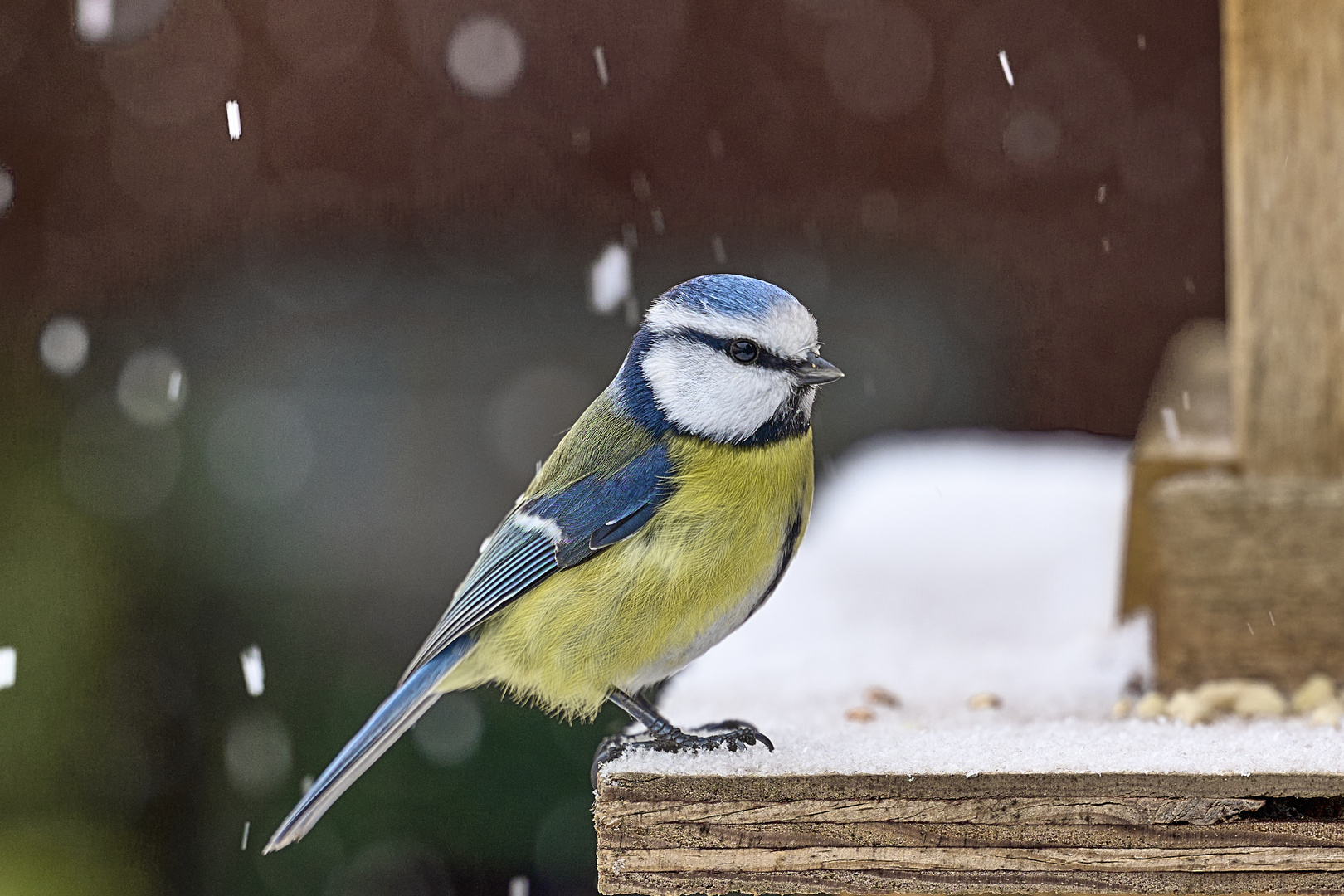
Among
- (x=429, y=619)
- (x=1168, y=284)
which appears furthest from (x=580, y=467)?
(x=1168, y=284)

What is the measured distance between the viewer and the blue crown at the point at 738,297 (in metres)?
1.28

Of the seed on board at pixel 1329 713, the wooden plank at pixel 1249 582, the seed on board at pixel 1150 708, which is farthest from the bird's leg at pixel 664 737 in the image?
the wooden plank at pixel 1249 582

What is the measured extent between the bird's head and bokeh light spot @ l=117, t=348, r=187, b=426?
348 centimetres

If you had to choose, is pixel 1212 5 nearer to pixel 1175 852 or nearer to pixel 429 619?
pixel 429 619

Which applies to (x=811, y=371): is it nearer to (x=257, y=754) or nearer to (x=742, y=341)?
(x=742, y=341)

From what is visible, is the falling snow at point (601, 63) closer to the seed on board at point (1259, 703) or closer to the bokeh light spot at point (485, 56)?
the bokeh light spot at point (485, 56)

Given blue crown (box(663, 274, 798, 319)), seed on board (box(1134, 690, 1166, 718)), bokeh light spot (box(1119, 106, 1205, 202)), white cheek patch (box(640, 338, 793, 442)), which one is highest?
bokeh light spot (box(1119, 106, 1205, 202))

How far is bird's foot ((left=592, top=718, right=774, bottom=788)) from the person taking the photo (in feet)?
4.20

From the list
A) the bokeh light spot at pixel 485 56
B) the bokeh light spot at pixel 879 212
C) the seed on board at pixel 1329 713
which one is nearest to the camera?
the seed on board at pixel 1329 713

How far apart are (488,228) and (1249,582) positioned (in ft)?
12.4

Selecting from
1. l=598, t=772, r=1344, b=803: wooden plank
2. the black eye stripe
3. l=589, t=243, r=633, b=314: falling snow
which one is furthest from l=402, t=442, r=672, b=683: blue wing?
l=589, t=243, r=633, b=314: falling snow

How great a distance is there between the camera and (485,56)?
4.82 m

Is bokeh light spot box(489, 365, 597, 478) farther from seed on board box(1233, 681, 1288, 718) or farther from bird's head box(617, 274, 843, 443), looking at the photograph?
bird's head box(617, 274, 843, 443)

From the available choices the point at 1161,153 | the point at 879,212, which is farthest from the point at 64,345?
the point at 1161,153
